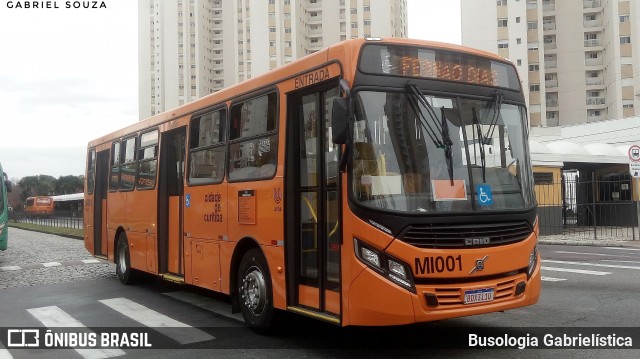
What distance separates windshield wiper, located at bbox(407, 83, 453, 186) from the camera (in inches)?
236

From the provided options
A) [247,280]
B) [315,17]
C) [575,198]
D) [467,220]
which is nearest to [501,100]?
[467,220]

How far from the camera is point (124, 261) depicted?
40.8ft

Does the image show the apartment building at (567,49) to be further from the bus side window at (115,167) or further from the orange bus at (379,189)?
the orange bus at (379,189)

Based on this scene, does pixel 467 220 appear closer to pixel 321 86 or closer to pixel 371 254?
pixel 371 254

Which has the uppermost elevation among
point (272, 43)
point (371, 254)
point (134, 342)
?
point (272, 43)

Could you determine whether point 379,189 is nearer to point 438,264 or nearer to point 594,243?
point 438,264

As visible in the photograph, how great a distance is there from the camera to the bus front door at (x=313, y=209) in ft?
20.4

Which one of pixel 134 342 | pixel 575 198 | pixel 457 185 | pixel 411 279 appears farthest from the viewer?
pixel 575 198

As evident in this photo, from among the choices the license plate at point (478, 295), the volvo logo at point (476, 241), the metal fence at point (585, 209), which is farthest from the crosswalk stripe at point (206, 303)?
the metal fence at point (585, 209)

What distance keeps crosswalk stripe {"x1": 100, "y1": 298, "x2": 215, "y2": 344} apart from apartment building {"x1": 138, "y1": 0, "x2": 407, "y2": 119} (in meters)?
84.3

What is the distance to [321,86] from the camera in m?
6.55

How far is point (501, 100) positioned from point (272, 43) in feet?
298

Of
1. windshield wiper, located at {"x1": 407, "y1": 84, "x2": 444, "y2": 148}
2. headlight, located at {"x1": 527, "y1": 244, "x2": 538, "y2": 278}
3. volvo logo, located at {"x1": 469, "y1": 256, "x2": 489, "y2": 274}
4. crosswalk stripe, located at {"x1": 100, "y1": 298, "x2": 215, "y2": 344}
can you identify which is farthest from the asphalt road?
windshield wiper, located at {"x1": 407, "y1": 84, "x2": 444, "y2": 148}

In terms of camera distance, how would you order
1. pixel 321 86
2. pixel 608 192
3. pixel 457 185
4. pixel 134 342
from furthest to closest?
pixel 608 192, pixel 134 342, pixel 321 86, pixel 457 185
